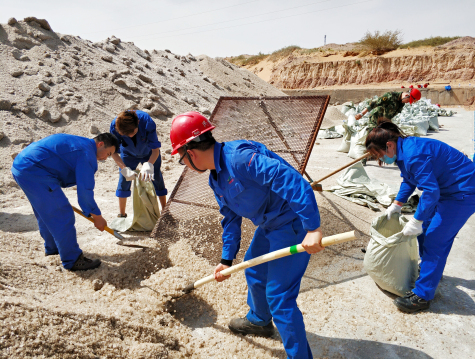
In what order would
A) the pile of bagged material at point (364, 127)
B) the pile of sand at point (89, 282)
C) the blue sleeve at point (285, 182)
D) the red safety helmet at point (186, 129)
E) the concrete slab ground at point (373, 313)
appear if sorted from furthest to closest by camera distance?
1. the pile of bagged material at point (364, 127)
2. the concrete slab ground at point (373, 313)
3. the pile of sand at point (89, 282)
4. the red safety helmet at point (186, 129)
5. the blue sleeve at point (285, 182)

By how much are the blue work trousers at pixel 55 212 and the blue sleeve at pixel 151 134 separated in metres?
1.20

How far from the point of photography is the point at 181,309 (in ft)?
8.44

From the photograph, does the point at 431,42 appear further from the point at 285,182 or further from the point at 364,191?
the point at 285,182

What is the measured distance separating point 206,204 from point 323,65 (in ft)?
71.9

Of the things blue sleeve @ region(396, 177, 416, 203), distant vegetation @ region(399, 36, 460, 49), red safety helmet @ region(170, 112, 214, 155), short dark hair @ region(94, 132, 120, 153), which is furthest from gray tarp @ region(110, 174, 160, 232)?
distant vegetation @ region(399, 36, 460, 49)

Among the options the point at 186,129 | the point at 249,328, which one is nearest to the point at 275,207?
the point at 186,129

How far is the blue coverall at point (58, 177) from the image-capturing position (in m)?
2.62

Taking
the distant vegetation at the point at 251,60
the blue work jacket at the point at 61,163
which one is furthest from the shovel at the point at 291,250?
the distant vegetation at the point at 251,60

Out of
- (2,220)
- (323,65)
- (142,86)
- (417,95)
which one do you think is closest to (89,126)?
(142,86)

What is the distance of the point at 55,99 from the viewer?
23.5 feet

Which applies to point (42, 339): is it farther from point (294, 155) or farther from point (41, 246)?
point (294, 155)

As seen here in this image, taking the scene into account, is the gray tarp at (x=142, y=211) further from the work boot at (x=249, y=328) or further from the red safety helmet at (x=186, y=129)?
the red safety helmet at (x=186, y=129)

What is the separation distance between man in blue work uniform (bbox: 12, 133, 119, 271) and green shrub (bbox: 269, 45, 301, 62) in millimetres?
27100

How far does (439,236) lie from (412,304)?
0.54m
